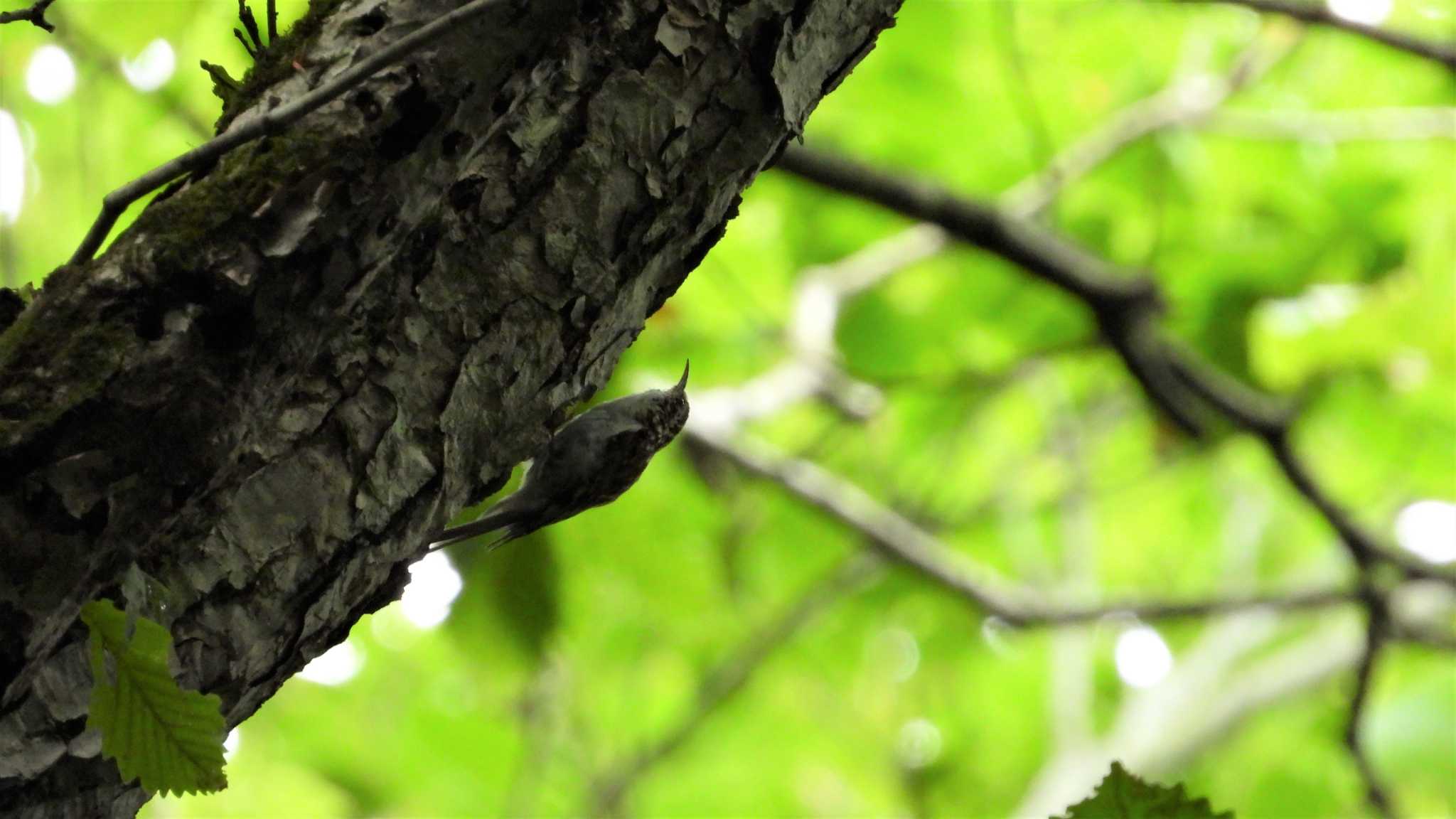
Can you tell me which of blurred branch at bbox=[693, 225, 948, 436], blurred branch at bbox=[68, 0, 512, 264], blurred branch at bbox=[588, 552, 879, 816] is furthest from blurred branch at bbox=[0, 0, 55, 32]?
blurred branch at bbox=[588, 552, 879, 816]

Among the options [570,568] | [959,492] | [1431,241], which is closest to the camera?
[570,568]

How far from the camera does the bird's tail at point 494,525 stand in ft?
6.16

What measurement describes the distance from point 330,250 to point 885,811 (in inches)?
244

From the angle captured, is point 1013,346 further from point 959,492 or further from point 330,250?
point 330,250

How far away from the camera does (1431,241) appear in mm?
3924

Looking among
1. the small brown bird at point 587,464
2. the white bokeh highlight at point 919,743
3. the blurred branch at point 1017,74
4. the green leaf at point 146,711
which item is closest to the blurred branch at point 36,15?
the green leaf at point 146,711

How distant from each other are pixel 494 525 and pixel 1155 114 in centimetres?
354

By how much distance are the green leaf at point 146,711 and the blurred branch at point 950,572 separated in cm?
333

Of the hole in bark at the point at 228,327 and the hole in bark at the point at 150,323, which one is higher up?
the hole in bark at the point at 150,323

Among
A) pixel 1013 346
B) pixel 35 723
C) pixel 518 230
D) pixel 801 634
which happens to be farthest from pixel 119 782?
pixel 801 634

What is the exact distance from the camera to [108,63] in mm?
2910

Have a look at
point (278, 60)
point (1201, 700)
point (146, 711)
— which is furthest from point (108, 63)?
point (1201, 700)

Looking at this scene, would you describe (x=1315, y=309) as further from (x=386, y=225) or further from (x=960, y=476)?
(x=386, y=225)

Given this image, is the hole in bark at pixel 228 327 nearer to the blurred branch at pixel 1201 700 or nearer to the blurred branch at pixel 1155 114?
the blurred branch at pixel 1155 114
